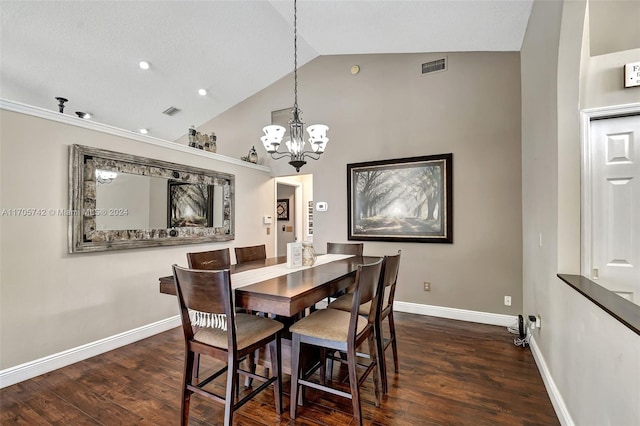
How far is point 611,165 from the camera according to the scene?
1856 mm

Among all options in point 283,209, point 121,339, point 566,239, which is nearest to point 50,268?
point 121,339

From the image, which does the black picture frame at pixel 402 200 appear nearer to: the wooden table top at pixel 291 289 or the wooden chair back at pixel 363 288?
the wooden table top at pixel 291 289

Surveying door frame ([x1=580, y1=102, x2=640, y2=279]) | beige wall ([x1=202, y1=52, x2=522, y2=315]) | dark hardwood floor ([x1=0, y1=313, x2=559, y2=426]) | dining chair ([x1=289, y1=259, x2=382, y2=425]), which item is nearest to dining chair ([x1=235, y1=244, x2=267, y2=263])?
dark hardwood floor ([x1=0, y1=313, x2=559, y2=426])

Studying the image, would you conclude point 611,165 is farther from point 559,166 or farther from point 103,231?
point 103,231

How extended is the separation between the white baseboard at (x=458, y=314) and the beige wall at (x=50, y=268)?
10.4 ft

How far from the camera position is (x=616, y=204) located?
6.05ft

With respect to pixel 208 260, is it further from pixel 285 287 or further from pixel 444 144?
pixel 444 144

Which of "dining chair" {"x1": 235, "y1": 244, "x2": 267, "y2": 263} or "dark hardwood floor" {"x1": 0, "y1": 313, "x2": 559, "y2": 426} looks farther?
"dining chair" {"x1": 235, "y1": 244, "x2": 267, "y2": 263}

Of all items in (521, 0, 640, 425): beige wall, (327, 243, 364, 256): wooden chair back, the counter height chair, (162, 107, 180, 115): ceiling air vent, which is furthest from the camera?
(162, 107, 180, 115): ceiling air vent

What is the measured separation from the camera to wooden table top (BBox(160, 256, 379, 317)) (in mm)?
1634

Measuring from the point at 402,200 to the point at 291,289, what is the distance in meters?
2.65

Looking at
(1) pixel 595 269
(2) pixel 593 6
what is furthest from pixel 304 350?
(2) pixel 593 6

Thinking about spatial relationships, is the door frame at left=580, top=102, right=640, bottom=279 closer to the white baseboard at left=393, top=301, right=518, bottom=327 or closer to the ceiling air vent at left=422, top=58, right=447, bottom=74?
the white baseboard at left=393, top=301, right=518, bottom=327

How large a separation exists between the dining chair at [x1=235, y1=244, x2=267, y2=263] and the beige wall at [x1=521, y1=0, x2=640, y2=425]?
249 cm
